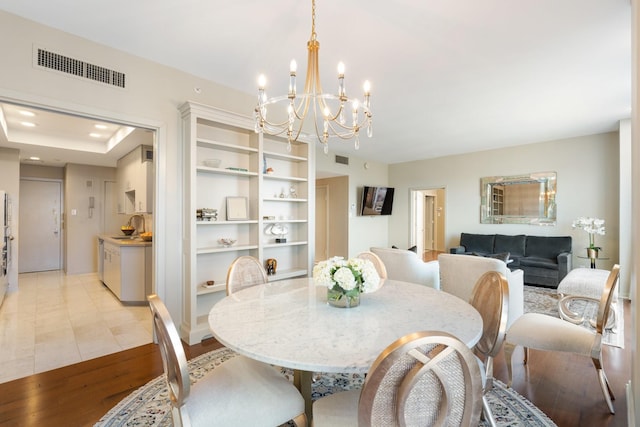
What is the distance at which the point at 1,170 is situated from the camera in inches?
195

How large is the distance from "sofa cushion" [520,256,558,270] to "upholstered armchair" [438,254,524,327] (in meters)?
2.48

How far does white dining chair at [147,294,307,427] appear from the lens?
46.8 inches

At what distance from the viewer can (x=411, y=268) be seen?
140 inches

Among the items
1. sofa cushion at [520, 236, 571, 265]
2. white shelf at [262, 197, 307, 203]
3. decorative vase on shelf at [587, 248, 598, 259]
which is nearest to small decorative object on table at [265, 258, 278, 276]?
white shelf at [262, 197, 307, 203]

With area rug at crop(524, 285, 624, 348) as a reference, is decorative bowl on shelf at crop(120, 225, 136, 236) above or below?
above

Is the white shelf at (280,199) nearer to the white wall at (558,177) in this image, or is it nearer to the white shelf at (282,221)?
the white shelf at (282,221)

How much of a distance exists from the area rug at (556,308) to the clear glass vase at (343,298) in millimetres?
2657

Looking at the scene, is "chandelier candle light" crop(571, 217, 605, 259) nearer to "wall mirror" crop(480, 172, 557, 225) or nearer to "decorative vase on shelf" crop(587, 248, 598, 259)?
"decorative vase on shelf" crop(587, 248, 598, 259)

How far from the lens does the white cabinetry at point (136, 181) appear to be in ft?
15.1

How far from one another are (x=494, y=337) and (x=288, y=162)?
3.33 m

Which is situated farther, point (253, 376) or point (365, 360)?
point (253, 376)

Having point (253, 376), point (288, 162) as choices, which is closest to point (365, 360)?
point (253, 376)

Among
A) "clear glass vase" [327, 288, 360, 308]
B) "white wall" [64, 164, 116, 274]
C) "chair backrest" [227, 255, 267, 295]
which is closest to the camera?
"clear glass vase" [327, 288, 360, 308]

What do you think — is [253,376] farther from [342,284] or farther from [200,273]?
[200,273]
